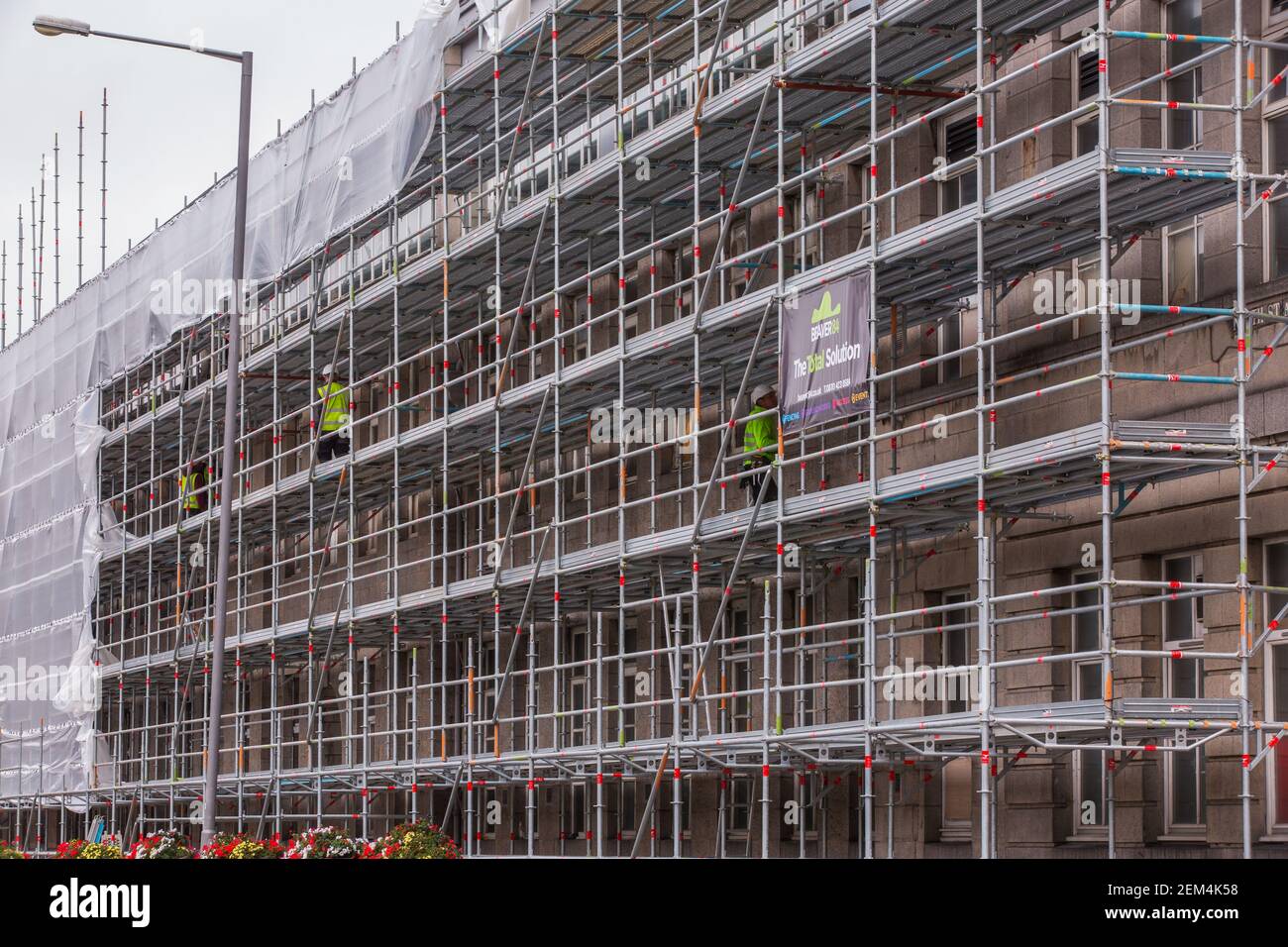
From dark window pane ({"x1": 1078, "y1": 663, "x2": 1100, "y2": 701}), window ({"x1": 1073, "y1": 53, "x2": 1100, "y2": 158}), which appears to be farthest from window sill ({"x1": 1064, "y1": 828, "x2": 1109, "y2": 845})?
window ({"x1": 1073, "y1": 53, "x2": 1100, "y2": 158})

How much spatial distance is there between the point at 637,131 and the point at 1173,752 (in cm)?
1203

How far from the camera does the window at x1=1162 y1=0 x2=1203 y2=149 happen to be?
703 inches

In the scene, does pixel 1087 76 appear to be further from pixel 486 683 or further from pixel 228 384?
pixel 486 683

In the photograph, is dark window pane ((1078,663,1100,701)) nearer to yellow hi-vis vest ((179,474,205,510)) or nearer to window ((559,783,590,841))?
window ((559,783,590,841))

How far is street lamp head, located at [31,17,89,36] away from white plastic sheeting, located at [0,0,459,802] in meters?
5.05

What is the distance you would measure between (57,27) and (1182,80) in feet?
48.7

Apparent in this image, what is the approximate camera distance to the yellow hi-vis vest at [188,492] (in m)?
37.5

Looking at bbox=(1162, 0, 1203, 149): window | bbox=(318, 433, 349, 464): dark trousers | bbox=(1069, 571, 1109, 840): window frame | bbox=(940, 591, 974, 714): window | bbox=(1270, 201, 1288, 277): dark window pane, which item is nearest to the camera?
bbox=(1270, 201, 1288, 277): dark window pane

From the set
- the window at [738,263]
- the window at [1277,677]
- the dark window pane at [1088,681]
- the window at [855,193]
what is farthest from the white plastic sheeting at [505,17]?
the window at [1277,677]

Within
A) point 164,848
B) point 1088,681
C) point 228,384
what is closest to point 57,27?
point 228,384

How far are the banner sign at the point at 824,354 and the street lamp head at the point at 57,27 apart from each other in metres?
11.2

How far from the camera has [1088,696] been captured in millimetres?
18531
